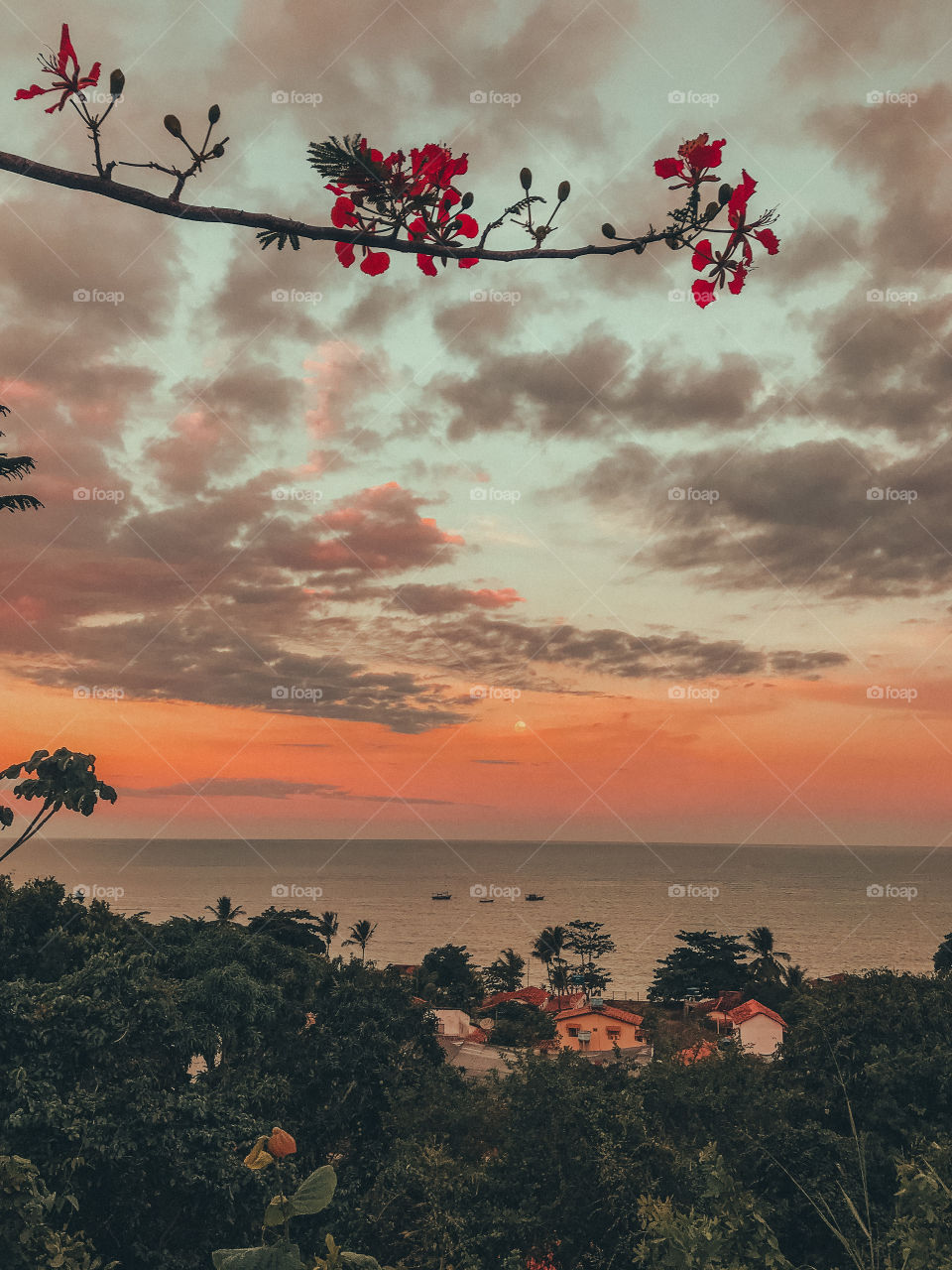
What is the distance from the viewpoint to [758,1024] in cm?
4966

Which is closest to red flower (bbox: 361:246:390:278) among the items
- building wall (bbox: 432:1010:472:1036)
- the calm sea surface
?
building wall (bbox: 432:1010:472:1036)

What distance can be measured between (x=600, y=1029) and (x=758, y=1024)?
8869 millimetres

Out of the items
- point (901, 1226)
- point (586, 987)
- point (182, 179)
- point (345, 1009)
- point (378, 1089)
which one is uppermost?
point (182, 179)

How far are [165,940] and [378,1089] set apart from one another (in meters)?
5.95

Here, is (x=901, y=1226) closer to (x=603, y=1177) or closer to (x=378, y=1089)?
(x=603, y=1177)

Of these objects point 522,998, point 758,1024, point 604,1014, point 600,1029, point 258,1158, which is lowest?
point 522,998

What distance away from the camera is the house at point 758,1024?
160 feet

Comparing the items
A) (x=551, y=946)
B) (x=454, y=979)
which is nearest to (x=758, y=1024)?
(x=454, y=979)

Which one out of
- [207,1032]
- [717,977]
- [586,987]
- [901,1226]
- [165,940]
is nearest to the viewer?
[901,1226]

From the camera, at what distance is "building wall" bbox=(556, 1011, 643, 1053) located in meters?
51.0

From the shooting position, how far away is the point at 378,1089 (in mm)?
16875

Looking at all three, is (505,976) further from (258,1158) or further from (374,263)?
(374,263)

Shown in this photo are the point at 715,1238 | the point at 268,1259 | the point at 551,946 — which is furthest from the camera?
the point at 551,946

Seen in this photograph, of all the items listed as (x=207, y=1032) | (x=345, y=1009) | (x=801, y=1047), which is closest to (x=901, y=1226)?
(x=801, y=1047)
